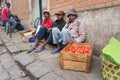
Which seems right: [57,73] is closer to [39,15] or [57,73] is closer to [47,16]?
[47,16]

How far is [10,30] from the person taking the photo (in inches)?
411

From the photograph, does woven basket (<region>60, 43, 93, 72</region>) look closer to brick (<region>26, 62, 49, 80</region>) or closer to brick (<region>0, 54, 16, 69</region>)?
brick (<region>26, 62, 49, 80</region>)

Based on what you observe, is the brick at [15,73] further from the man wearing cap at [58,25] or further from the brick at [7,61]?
the man wearing cap at [58,25]

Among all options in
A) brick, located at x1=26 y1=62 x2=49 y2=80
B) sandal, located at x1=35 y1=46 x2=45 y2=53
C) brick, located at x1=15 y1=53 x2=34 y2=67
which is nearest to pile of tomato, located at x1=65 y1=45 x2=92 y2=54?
brick, located at x1=26 y1=62 x2=49 y2=80

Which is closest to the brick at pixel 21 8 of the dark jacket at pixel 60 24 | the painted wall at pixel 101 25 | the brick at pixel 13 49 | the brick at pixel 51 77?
the brick at pixel 13 49

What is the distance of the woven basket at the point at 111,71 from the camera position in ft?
12.8

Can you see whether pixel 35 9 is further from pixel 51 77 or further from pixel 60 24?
pixel 51 77

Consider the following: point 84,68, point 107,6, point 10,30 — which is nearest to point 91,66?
point 84,68

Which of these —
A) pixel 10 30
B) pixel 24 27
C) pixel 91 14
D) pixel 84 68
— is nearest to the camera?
pixel 84 68

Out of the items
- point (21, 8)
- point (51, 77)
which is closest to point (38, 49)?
point (51, 77)

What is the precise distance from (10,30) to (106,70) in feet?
23.0

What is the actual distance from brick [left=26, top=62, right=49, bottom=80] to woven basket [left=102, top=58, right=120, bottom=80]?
50.5 inches

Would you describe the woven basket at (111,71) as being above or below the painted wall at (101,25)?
below

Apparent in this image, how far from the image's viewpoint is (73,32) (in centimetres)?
602
